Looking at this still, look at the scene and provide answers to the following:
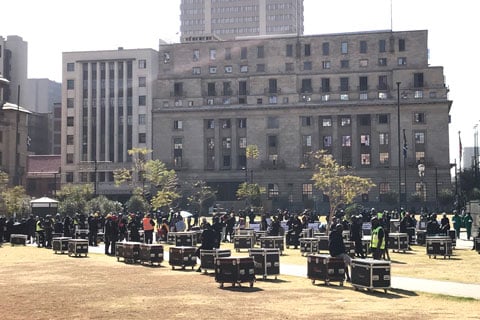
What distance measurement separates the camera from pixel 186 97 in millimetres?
106562

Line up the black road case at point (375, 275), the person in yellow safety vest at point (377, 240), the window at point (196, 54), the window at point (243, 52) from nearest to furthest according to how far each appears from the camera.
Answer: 1. the black road case at point (375, 275)
2. the person in yellow safety vest at point (377, 240)
3. the window at point (243, 52)
4. the window at point (196, 54)

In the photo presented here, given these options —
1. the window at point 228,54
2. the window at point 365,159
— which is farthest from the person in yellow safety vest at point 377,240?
the window at point 228,54

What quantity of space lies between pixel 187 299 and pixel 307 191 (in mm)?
82436

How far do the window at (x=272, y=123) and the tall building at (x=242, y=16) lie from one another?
288ft

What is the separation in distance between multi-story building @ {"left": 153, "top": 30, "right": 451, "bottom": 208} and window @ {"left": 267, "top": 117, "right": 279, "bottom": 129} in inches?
6.2

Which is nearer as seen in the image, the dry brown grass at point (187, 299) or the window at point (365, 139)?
the dry brown grass at point (187, 299)

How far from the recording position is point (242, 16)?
7372 inches

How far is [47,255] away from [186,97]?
2924 inches

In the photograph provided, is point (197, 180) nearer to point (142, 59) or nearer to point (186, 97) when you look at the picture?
point (186, 97)

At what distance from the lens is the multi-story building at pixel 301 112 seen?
3875 inches

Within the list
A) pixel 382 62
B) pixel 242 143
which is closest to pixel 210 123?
pixel 242 143

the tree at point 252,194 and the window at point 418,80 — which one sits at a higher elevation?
the window at point 418,80

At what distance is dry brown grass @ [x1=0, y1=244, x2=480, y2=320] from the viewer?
52.2 feet

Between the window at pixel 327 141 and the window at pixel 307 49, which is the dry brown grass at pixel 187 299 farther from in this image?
the window at pixel 307 49
